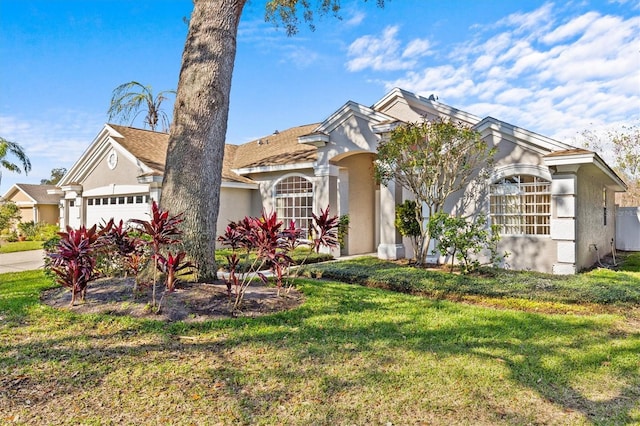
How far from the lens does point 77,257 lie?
585cm

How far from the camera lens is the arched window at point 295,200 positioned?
52.3 ft

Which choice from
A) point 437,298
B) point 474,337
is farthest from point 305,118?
point 474,337

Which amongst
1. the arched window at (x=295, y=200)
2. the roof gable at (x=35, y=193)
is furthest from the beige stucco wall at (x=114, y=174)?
the roof gable at (x=35, y=193)

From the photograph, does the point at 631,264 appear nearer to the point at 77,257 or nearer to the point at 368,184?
the point at 368,184

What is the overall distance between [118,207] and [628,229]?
2520 cm

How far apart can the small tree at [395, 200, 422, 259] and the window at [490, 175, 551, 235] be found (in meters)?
2.26

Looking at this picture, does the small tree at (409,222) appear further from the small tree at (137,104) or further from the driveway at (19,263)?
the small tree at (137,104)

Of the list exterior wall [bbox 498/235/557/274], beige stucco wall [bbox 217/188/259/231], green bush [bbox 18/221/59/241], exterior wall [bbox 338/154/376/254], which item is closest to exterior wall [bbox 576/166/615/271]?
exterior wall [bbox 498/235/557/274]

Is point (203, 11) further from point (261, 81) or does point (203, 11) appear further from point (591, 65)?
point (591, 65)

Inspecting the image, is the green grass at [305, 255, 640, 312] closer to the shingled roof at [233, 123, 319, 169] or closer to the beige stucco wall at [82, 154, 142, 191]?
the shingled roof at [233, 123, 319, 169]

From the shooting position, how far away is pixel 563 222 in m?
10.6

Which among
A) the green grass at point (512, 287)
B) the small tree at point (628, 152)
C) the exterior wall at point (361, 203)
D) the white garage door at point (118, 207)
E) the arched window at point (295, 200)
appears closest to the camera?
the green grass at point (512, 287)

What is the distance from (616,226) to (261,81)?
19253 millimetres

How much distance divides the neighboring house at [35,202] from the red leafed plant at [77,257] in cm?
3262
